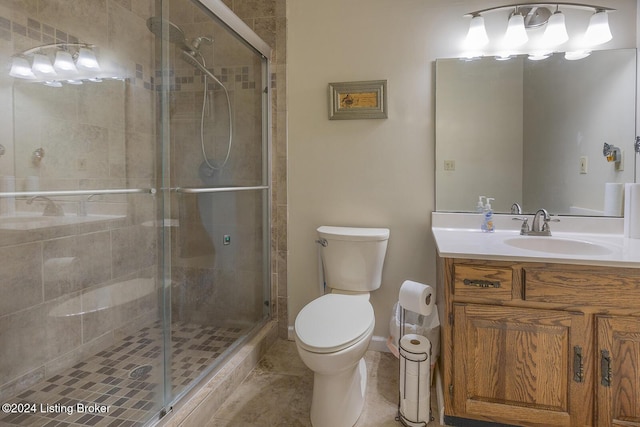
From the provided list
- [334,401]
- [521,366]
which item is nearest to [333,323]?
[334,401]

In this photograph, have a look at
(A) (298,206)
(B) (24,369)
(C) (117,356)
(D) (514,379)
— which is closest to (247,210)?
(A) (298,206)

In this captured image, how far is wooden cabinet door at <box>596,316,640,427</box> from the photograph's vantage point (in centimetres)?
131

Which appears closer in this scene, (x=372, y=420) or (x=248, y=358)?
A: (x=372, y=420)

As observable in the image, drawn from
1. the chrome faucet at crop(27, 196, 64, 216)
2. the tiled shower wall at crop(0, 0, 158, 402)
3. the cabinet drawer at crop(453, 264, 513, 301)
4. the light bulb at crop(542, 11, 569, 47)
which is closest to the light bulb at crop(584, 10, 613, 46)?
the light bulb at crop(542, 11, 569, 47)

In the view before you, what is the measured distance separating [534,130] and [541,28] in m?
0.57

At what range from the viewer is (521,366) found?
1392mm

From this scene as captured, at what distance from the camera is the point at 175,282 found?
5.56 ft

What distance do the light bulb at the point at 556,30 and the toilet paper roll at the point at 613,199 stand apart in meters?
0.83

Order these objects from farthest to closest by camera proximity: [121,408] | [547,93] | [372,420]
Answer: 1. [547,93]
2. [372,420]
3. [121,408]

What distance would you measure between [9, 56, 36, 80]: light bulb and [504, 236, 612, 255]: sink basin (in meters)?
2.33

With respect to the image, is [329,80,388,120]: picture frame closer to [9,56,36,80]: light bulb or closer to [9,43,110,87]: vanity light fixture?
[9,43,110,87]: vanity light fixture

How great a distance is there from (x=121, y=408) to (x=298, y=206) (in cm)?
139

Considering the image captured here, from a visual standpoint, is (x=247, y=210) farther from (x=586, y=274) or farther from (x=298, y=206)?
(x=586, y=274)

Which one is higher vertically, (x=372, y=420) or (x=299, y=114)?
(x=299, y=114)
